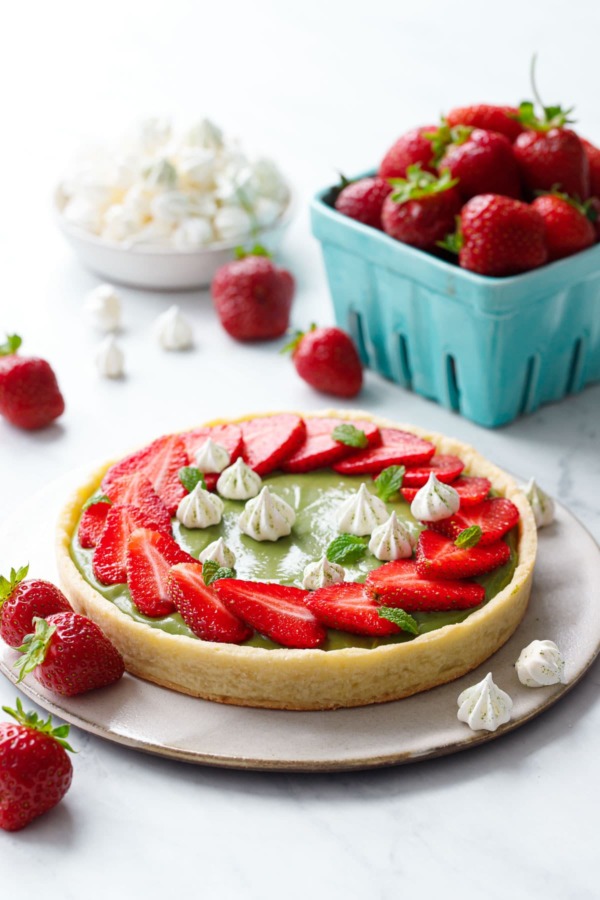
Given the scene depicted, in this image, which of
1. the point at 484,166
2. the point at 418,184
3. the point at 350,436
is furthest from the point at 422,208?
the point at 350,436

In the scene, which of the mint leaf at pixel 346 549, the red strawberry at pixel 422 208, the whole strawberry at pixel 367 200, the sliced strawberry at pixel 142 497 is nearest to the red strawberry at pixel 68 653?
the sliced strawberry at pixel 142 497

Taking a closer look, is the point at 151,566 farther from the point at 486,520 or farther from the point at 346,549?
the point at 486,520

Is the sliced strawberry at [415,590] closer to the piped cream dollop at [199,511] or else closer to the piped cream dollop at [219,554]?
the piped cream dollop at [219,554]

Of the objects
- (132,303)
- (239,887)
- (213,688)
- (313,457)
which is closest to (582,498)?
(313,457)

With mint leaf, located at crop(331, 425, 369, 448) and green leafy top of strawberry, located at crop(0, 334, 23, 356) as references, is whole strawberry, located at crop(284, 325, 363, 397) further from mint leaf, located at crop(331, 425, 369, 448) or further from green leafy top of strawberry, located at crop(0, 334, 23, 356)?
green leafy top of strawberry, located at crop(0, 334, 23, 356)

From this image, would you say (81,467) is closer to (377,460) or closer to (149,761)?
(377,460)

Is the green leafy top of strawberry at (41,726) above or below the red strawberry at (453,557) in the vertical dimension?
above

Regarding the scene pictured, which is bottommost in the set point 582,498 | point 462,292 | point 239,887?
point 582,498
